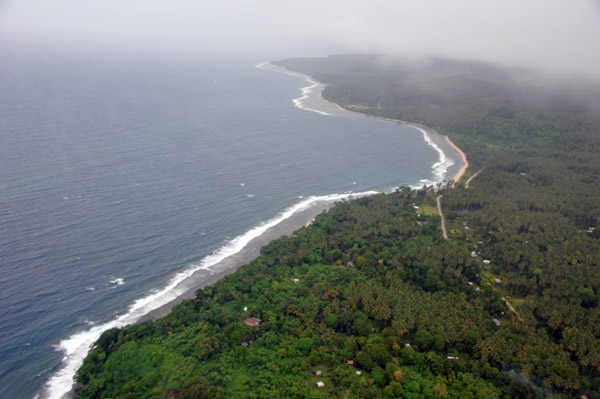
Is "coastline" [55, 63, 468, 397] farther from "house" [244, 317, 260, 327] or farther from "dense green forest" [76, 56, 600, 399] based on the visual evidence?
"house" [244, 317, 260, 327]

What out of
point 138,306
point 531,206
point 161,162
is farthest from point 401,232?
point 161,162

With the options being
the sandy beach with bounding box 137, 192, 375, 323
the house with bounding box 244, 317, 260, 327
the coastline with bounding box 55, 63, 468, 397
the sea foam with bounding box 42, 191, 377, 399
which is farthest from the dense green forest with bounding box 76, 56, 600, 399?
the sandy beach with bounding box 137, 192, 375, 323

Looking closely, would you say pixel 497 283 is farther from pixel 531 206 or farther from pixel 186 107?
pixel 186 107

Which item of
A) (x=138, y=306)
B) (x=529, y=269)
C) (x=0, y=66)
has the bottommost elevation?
(x=138, y=306)

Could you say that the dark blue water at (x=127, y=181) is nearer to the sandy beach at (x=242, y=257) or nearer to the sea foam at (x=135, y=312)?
the sea foam at (x=135, y=312)

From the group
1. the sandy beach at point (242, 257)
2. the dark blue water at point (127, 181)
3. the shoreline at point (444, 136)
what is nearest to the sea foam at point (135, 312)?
the sandy beach at point (242, 257)

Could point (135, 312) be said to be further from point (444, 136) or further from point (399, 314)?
point (444, 136)
